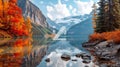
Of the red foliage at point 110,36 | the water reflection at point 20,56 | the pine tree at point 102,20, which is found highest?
the pine tree at point 102,20

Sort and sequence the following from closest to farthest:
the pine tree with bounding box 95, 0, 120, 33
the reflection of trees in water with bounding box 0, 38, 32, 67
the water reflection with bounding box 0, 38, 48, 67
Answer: the reflection of trees in water with bounding box 0, 38, 32, 67 → the water reflection with bounding box 0, 38, 48, 67 → the pine tree with bounding box 95, 0, 120, 33

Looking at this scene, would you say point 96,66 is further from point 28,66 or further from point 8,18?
point 8,18

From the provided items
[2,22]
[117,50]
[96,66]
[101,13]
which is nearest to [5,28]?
[2,22]

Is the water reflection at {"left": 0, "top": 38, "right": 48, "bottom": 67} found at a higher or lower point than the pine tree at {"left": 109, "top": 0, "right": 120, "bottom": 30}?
lower

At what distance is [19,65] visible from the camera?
21.3 meters

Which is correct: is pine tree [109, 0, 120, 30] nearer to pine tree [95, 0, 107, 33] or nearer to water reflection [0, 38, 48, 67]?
pine tree [95, 0, 107, 33]

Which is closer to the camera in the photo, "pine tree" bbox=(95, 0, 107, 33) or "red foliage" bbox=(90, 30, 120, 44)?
"red foliage" bbox=(90, 30, 120, 44)

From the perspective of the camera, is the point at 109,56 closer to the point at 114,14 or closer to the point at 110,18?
the point at 110,18

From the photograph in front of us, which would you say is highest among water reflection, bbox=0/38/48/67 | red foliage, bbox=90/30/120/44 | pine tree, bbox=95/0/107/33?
pine tree, bbox=95/0/107/33

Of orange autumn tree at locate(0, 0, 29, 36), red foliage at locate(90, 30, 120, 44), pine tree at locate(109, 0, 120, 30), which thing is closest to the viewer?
red foliage at locate(90, 30, 120, 44)

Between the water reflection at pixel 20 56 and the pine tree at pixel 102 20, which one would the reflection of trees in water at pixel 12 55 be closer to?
the water reflection at pixel 20 56

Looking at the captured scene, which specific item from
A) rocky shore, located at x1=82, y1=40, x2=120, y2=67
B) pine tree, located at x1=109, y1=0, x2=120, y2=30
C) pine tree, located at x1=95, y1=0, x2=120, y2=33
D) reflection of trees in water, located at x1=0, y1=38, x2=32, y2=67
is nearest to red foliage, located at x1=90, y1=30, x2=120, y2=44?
rocky shore, located at x1=82, y1=40, x2=120, y2=67

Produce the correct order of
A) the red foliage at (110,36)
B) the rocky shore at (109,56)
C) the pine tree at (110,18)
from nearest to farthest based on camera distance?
the rocky shore at (109,56) → the red foliage at (110,36) → the pine tree at (110,18)

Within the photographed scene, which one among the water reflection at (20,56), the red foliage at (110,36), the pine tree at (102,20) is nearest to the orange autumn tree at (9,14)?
the pine tree at (102,20)
